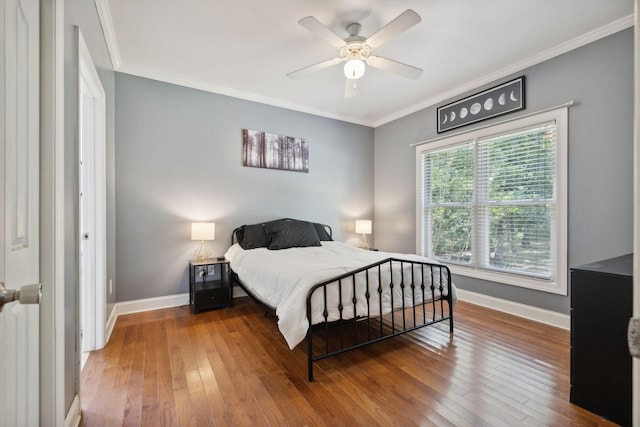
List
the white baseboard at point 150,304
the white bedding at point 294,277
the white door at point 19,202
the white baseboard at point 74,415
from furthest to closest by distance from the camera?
the white baseboard at point 150,304 < the white bedding at point 294,277 < the white baseboard at point 74,415 < the white door at point 19,202

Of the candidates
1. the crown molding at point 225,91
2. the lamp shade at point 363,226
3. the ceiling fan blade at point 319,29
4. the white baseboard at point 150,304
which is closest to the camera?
the ceiling fan blade at point 319,29

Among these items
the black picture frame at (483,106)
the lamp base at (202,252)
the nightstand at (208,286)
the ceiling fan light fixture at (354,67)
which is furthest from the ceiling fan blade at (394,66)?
the lamp base at (202,252)

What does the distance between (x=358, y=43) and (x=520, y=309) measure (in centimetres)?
320

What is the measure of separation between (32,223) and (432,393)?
2215 millimetres

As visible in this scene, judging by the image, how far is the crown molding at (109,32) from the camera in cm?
224

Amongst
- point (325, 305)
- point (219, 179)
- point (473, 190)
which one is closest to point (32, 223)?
point (325, 305)

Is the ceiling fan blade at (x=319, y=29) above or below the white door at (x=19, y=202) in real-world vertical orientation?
above

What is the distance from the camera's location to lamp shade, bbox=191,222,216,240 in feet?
10.8

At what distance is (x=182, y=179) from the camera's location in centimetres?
348

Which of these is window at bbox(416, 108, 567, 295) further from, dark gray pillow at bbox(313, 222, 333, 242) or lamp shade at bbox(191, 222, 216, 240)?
lamp shade at bbox(191, 222, 216, 240)

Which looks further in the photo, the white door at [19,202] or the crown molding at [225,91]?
the crown molding at [225,91]

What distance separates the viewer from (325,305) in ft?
6.68

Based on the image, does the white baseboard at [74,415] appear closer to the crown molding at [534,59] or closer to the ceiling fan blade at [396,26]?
the ceiling fan blade at [396,26]

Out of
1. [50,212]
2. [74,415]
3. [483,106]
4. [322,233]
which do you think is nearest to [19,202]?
[50,212]
